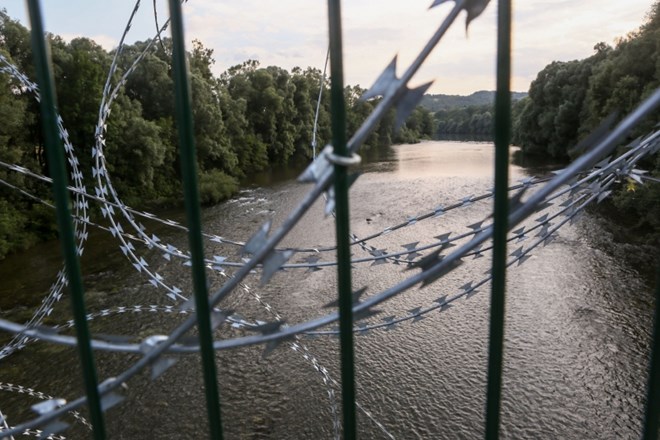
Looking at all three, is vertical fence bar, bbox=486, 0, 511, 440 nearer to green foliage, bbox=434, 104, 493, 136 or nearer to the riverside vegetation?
the riverside vegetation

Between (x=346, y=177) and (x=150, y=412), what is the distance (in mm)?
8108

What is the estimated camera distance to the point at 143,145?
2008 centimetres

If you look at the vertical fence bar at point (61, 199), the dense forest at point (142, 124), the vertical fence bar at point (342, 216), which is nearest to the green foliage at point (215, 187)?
the dense forest at point (142, 124)

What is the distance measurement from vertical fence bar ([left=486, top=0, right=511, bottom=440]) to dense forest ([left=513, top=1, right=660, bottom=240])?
0.39 metres

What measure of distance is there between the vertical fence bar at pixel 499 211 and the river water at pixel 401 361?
6714 mm

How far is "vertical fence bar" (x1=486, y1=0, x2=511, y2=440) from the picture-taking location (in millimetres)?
Answer: 887

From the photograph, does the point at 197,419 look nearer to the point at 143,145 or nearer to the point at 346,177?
the point at 346,177

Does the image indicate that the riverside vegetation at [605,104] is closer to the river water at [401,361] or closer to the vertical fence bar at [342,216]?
the vertical fence bar at [342,216]

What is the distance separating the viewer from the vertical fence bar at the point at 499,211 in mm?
887

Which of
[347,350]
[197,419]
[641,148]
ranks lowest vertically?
[197,419]

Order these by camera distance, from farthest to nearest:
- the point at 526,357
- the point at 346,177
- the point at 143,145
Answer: the point at 143,145 → the point at 526,357 → the point at 346,177

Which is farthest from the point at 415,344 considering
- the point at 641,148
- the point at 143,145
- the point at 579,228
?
the point at 143,145

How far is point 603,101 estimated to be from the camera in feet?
79.8

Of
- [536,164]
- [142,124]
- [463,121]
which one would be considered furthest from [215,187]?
[463,121]
